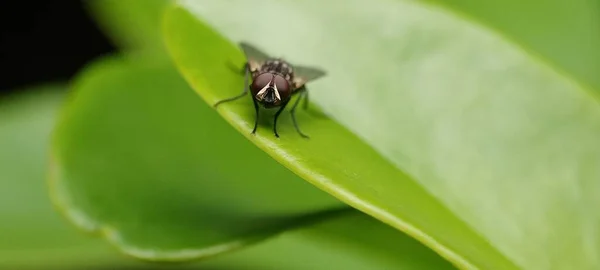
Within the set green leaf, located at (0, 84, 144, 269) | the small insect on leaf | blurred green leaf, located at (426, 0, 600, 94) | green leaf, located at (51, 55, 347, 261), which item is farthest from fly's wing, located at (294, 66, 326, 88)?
blurred green leaf, located at (426, 0, 600, 94)

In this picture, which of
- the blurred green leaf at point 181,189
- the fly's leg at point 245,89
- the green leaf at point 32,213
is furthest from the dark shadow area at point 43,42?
the fly's leg at point 245,89

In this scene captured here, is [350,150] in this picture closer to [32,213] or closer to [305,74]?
[305,74]

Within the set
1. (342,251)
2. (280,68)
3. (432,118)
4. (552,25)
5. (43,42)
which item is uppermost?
(43,42)

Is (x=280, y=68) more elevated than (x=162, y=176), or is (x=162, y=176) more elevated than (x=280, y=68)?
(x=280, y=68)

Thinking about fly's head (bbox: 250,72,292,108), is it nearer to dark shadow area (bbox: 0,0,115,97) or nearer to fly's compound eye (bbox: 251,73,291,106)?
fly's compound eye (bbox: 251,73,291,106)

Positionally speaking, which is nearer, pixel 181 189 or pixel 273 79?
pixel 273 79

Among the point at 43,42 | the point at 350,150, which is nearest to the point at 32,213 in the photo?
the point at 350,150

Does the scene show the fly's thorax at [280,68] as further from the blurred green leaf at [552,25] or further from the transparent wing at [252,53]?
the blurred green leaf at [552,25]
